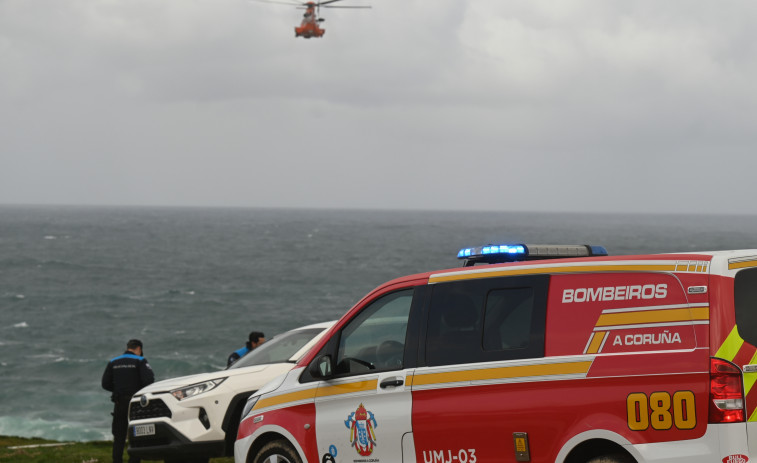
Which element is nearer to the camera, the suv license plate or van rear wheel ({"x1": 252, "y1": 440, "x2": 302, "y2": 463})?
van rear wheel ({"x1": 252, "y1": 440, "x2": 302, "y2": 463})

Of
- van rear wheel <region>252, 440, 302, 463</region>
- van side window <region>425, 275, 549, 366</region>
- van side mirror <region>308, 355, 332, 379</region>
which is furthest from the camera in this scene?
van rear wheel <region>252, 440, 302, 463</region>

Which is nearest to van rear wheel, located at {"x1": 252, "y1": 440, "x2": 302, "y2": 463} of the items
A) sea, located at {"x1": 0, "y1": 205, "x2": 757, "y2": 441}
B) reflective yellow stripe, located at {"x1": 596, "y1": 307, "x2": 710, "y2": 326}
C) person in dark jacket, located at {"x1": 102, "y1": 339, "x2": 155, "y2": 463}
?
reflective yellow stripe, located at {"x1": 596, "y1": 307, "x2": 710, "y2": 326}

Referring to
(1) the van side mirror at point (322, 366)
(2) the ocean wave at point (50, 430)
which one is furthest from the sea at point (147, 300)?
(1) the van side mirror at point (322, 366)

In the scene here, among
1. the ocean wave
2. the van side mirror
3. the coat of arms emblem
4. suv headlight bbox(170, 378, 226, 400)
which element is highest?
the van side mirror

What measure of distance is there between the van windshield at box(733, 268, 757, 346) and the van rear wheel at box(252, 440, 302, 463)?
154 inches

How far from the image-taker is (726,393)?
6.00 meters

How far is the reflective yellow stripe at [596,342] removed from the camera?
659cm

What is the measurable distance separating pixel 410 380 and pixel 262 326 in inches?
2357

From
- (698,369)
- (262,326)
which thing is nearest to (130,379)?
(698,369)

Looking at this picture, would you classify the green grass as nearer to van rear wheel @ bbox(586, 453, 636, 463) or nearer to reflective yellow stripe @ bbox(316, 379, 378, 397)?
reflective yellow stripe @ bbox(316, 379, 378, 397)

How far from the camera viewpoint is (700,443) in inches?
240

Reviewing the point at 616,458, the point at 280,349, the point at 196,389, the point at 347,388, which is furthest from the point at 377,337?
the point at 196,389

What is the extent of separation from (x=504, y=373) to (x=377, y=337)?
147 centimetres

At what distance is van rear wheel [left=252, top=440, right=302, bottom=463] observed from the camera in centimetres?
858
